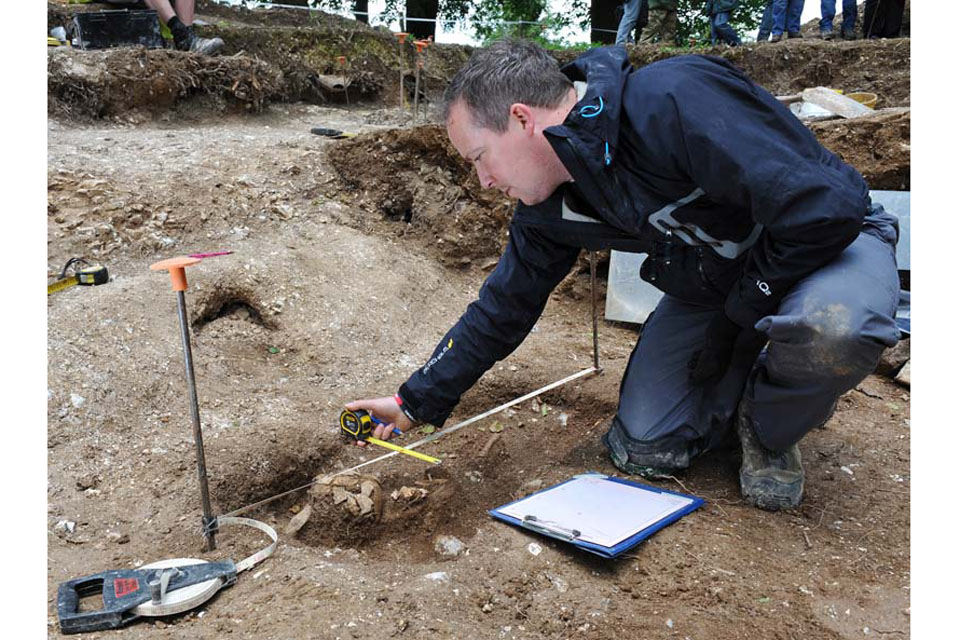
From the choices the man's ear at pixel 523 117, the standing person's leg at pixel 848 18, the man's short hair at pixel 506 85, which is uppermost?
the standing person's leg at pixel 848 18

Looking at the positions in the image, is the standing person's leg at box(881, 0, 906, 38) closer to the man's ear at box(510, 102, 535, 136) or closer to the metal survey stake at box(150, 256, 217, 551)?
the man's ear at box(510, 102, 535, 136)

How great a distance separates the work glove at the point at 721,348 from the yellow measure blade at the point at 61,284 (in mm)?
2550

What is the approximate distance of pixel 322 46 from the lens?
687 cm

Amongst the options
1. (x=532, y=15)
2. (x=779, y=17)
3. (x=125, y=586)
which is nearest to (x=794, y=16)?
(x=779, y=17)

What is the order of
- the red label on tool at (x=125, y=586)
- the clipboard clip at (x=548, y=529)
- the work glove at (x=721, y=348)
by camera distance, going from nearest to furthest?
the red label on tool at (x=125, y=586) < the clipboard clip at (x=548, y=529) < the work glove at (x=721, y=348)

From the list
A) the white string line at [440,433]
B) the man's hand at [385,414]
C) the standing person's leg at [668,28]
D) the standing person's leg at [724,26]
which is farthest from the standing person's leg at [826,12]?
the man's hand at [385,414]

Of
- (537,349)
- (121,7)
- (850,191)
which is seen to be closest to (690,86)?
(850,191)

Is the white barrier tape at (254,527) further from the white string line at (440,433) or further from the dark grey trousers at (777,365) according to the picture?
the dark grey trousers at (777,365)

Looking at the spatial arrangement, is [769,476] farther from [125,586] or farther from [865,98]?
[865,98]

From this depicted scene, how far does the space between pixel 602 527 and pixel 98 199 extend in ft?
9.44

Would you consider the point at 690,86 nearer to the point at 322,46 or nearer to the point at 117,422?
the point at 117,422

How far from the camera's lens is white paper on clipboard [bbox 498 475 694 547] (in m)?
1.84

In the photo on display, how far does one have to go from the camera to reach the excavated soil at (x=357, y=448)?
63.7 inches

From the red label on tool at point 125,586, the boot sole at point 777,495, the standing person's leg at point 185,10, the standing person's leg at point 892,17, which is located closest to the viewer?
the red label on tool at point 125,586
